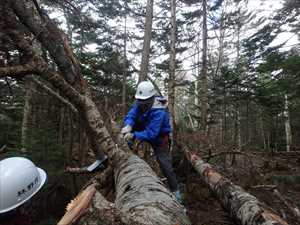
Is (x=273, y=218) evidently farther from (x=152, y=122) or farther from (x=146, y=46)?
(x=146, y=46)

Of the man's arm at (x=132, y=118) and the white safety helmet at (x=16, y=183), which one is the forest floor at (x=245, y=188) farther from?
the white safety helmet at (x=16, y=183)

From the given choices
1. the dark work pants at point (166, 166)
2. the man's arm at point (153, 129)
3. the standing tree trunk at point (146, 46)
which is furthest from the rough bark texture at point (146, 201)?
the standing tree trunk at point (146, 46)

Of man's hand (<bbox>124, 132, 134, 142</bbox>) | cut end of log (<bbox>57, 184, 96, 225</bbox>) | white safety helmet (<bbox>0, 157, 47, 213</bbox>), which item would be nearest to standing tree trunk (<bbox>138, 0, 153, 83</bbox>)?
man's hand (<bbox>124, 132, 134, 142</bbox>)

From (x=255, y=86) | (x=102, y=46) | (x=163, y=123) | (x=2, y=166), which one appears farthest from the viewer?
(x=102, y=46)

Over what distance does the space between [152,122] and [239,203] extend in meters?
1.77

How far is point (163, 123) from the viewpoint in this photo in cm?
453

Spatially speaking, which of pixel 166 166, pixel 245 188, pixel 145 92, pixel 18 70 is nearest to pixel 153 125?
pixel 145 92

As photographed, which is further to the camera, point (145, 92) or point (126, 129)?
point (145, 92)

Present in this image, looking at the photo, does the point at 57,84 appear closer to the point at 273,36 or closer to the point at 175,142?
the point at 175,142

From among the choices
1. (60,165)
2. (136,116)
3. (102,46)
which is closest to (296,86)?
(136,116)

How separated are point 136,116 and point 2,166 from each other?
248 cm

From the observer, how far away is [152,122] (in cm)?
431

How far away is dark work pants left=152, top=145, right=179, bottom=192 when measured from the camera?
4367mm

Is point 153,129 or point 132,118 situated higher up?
point 132,118
